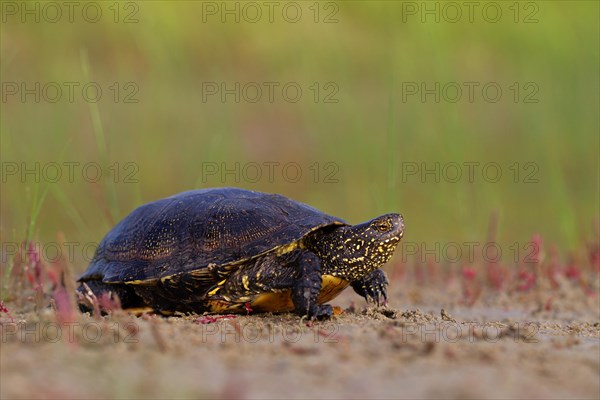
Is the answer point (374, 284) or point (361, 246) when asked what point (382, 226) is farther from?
point (374, 284)

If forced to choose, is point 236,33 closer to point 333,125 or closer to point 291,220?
point 333,125

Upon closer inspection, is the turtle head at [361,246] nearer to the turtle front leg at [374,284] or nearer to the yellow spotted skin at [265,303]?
the yellow spotted skin at [265,303]

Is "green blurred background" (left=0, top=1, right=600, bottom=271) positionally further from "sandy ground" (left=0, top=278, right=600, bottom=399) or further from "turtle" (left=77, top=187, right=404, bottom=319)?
"sandy ground" (left=0, top=278, right=600, bottom=399)

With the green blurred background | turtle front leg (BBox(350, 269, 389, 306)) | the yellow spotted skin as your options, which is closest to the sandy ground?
the yellow spotted skin

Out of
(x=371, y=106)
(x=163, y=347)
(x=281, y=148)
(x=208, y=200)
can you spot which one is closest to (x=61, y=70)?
(x=281, y=148)

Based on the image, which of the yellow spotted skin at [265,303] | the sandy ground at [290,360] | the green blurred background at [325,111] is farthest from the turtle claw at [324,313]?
the green blurred background at [325,111]

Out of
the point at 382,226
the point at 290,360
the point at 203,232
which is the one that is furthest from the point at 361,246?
the point at 290,360

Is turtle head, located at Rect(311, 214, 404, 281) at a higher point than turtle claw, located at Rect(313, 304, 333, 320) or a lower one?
higher
